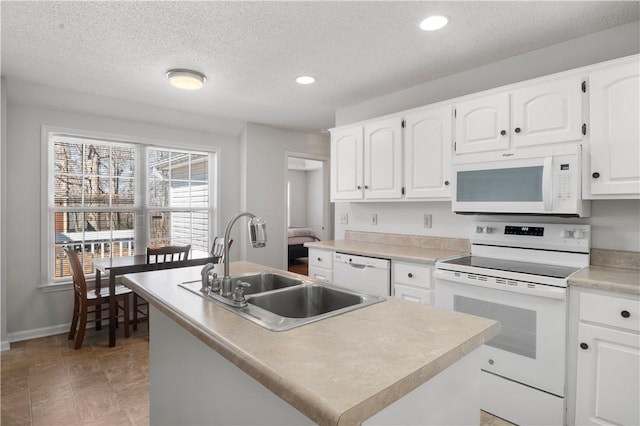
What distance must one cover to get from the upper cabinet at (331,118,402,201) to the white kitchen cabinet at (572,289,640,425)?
1645 mm

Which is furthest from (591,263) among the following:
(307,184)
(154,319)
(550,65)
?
(307,184)

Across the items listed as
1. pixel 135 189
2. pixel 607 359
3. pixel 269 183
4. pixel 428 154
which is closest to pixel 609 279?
pixel 607 359

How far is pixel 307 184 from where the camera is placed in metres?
10.1

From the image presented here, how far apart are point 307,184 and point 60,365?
305 inches

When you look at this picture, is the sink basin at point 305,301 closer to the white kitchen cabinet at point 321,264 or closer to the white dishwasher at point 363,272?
the white dishwasher at point 363,272

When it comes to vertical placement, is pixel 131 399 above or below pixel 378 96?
below

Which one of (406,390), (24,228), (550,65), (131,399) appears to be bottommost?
(131,399)

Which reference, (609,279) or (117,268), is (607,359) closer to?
(609,279)

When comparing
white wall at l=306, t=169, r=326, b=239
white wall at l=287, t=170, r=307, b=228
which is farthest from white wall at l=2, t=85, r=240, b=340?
white wall at l=306, t=169, r=326, b=239

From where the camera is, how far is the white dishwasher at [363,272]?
9.23 feet

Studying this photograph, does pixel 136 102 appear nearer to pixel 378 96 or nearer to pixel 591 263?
pixel 378 96

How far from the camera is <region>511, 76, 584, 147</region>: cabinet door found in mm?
2086

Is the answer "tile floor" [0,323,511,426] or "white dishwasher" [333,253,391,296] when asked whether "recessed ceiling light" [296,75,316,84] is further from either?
"tile floor" [0,323,511,426]

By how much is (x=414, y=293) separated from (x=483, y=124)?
1.33 m
